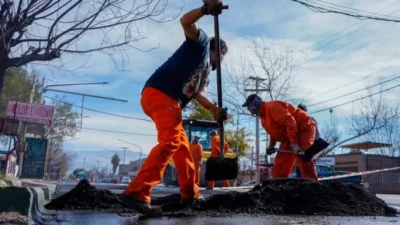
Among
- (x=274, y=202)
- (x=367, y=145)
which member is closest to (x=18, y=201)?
(x=274, y=202)

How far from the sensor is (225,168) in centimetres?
440

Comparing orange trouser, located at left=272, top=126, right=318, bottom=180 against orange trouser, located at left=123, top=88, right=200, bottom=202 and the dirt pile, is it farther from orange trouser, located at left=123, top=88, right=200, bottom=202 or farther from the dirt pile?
the dirt pile

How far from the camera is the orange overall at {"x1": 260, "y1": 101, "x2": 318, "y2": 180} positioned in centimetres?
627

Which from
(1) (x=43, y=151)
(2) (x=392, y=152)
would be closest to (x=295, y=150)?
(1) (x=43, y=151)

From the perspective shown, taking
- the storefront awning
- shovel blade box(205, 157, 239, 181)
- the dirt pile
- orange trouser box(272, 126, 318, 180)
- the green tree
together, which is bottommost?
the dirt pile

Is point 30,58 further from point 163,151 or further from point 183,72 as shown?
point 163,151

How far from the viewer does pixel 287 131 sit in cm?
629

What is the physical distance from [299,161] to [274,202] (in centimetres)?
196

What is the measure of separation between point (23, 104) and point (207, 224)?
23.4 metres

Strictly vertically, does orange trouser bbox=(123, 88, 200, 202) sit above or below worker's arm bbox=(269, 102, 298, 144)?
below

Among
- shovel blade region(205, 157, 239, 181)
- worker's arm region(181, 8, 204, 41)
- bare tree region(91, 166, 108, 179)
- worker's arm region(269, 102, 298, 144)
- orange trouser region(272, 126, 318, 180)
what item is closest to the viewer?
worker's arm region(181, 8, 204, 41)

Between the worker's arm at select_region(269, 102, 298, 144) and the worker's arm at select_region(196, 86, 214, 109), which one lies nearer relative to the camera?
the worker's arm at select_region(196, 86, 214, 109)

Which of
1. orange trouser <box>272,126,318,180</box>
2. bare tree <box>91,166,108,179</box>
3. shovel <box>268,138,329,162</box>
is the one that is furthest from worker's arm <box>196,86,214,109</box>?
bare tree <box>91,166,108,179</box>

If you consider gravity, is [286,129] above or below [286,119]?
below
